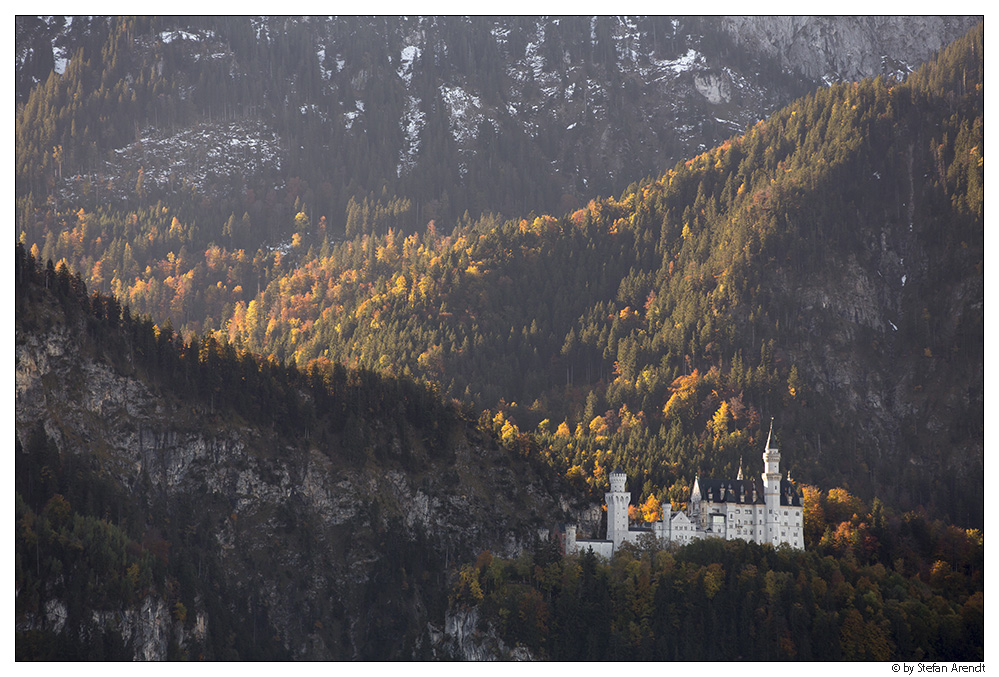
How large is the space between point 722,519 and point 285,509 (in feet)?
171

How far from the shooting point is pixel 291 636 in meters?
174

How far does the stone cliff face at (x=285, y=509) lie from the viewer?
17188cm

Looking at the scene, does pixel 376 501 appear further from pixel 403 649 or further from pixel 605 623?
pixel 605 623

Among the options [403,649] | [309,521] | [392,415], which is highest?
[392,415]

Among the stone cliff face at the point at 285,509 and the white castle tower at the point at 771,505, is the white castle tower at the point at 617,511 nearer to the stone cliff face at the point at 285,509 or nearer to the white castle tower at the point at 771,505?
the stone cliff face at the point at 285,509

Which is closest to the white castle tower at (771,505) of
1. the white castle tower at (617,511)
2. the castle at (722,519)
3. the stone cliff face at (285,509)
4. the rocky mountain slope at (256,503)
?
the castle at (722,519)

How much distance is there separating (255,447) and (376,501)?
635 inches

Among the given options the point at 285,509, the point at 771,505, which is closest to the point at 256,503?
the point at 285,509

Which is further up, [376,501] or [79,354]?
[79,354]

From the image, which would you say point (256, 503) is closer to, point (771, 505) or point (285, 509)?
point (285, 509)

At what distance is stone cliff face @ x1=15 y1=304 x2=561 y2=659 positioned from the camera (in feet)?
564

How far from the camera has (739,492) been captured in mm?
173750

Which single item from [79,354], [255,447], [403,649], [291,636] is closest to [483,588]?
[403,649]

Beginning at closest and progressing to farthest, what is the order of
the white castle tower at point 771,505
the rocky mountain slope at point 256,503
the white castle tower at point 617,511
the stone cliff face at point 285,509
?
the rocky mountain slope at point 256,503
the white castle tower at point 771,505
the white castle tower at point 617,511
the stone cliff face at point 285,509
